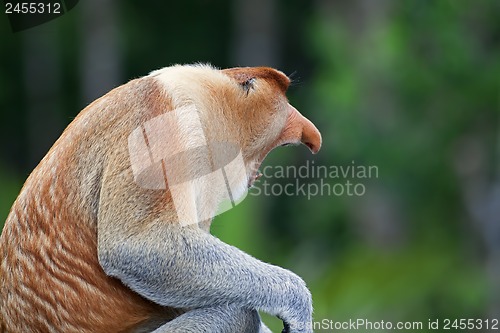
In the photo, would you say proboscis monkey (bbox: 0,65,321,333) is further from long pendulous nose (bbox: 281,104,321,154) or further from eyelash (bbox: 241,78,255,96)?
long pendulous nose (bbox: 281,104,321,154)

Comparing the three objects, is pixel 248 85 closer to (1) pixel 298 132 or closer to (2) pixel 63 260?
(1) pixel 298 132

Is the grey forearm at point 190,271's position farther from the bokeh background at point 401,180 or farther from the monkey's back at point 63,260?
the bokeh background at point 401,180

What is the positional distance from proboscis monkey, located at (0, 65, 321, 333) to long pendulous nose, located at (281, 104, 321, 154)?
0.46 m

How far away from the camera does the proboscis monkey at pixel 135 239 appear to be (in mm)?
3049

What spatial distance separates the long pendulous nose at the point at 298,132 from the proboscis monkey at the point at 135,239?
1.52 feet

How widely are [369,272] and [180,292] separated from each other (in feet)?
14.5

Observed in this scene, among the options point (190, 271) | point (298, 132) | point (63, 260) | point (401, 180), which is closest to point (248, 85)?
point (298, 132)

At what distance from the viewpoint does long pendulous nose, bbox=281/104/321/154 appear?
3703 mm

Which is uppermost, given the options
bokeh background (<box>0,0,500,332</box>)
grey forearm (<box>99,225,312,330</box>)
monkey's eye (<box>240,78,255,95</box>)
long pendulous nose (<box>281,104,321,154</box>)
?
monkey's eye (<box>240,78,255,95</box>)

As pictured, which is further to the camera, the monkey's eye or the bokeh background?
the bokeh background

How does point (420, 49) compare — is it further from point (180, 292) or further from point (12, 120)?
point (12, 120)

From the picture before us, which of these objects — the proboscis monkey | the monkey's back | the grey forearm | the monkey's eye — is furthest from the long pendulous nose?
the monkey's back

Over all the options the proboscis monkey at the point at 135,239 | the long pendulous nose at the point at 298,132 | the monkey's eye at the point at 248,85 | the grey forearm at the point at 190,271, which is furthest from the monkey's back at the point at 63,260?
the long pendulous nose at the point at 298,132

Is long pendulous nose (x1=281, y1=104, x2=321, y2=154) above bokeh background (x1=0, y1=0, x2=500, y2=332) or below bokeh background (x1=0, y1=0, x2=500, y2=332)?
above
